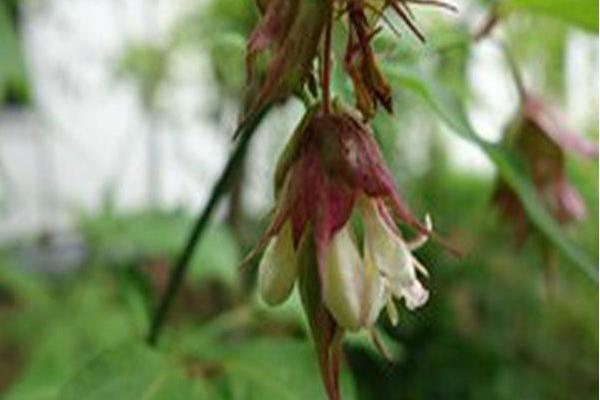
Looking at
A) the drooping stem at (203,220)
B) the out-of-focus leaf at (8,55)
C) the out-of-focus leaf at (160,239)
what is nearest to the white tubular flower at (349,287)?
the drooping stem at (203,220)

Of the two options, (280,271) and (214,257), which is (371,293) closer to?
(280,271)

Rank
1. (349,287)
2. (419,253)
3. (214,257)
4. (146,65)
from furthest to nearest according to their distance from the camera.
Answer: (146,65)
(419,253)
(214,257)
(349,287)

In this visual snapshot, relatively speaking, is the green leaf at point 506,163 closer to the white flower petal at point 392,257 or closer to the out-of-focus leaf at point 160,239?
the white flower petal at point 392,257

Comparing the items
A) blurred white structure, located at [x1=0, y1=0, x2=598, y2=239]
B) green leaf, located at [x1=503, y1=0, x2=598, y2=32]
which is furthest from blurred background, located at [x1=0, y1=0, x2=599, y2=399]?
blurred white structure, located at [x1=0, y1=0, x2=598, y2=239]

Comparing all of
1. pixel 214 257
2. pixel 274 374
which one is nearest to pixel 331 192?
pixel 274 374

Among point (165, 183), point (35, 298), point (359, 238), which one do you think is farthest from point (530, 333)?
point (165, 183)
